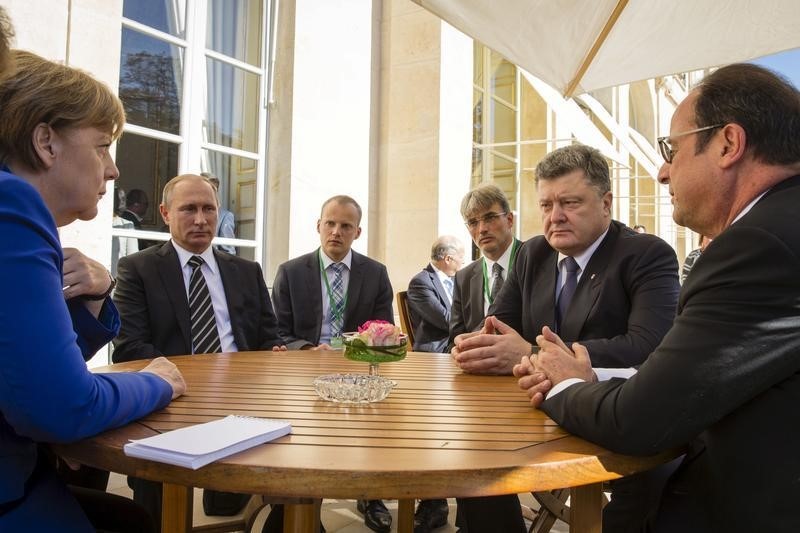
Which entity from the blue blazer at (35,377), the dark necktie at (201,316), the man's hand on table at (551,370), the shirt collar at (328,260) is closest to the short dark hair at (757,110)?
the man's hand on table at (551,370)

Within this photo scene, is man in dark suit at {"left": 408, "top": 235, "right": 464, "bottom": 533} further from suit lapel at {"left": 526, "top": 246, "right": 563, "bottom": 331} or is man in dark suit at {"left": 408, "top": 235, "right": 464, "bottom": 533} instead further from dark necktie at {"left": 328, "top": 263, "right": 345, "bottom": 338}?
suit lapel at {"left": 526, "top": 246, "right": 563, "bottom": 331}

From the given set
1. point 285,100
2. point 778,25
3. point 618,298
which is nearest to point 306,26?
point 285,100

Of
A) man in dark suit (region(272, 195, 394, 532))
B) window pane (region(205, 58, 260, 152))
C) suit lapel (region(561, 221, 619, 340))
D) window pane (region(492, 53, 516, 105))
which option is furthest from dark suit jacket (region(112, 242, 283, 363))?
window pane (region(492, 53, 516, 105))

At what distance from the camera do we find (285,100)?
6414mm

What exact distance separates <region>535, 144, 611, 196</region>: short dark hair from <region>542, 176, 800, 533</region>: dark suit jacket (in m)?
1.50

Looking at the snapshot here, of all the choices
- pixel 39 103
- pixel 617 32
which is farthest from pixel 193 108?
pixel 39 103

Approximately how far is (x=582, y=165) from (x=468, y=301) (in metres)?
1.64

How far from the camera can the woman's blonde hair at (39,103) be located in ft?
4.46

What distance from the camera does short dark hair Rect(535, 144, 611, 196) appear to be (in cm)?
278

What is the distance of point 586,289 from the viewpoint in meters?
2.64

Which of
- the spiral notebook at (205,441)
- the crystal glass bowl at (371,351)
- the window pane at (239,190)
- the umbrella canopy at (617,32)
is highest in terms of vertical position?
the umbrella canopy at (617,32)

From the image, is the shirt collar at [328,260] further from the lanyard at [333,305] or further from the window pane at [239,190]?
the window pane at [239,190]

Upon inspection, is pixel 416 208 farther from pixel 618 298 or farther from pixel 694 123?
pixel 694 123

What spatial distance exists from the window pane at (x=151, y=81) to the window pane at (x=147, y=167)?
0.19m
